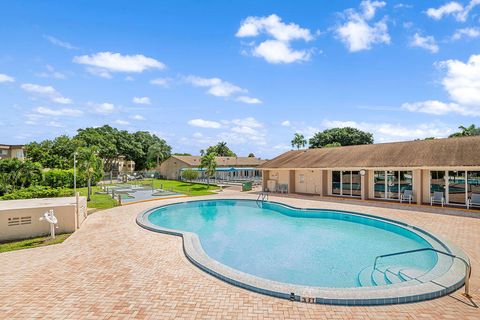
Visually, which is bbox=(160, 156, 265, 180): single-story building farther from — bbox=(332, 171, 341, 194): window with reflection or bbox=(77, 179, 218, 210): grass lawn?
bbox=(332, 171, 341, 194): window with reflection

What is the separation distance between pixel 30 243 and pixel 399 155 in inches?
871

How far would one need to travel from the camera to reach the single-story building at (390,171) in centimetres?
1681

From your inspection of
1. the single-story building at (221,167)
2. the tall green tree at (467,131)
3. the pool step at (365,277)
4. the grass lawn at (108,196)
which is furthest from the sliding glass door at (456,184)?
the tall green tree at (467,131)

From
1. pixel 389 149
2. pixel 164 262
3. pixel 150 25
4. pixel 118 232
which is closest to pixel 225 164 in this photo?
pixel 389 149

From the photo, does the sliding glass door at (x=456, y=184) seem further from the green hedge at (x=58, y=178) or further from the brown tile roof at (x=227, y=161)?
the brown tile roof at (x=227, y=161)

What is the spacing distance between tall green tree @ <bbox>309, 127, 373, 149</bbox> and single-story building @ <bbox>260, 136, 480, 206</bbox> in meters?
30.8

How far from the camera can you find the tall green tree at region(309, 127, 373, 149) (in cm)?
5465

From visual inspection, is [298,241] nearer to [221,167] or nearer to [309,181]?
[309,181]

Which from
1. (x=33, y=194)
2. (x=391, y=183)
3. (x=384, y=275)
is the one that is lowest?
(x=384, y=275)

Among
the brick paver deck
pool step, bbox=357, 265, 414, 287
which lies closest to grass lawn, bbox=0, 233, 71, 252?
the brick paver deck

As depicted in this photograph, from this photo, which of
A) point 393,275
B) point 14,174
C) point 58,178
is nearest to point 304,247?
point 393,275

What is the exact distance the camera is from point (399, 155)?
775 inches

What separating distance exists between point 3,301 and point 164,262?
11.9ft

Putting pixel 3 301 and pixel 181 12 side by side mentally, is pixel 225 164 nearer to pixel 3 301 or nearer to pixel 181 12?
pixel 181 12
